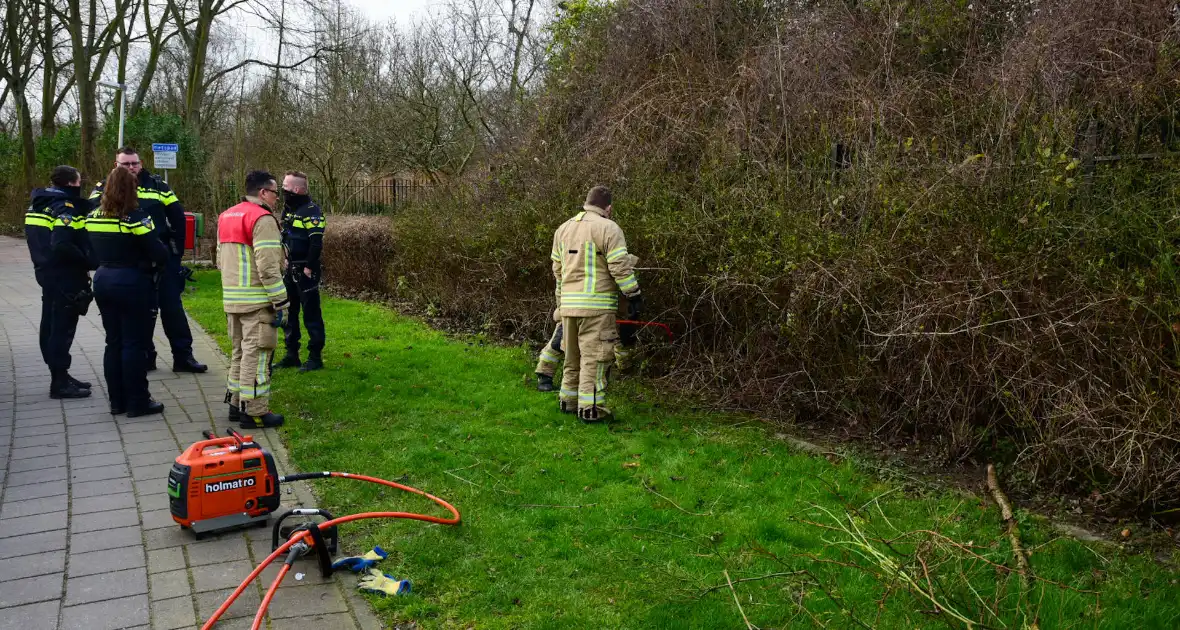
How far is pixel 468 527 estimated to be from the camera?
4750 mm

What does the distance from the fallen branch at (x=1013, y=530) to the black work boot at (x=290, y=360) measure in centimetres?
649

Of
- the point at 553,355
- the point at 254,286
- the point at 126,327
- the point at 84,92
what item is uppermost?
the point at 84,92

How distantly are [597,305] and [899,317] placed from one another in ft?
7.72

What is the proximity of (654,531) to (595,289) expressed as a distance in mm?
2614

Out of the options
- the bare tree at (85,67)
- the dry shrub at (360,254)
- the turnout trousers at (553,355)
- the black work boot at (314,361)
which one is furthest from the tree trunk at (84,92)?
the turnout trousers at (553,355)

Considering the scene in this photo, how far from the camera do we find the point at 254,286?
6.50 metres

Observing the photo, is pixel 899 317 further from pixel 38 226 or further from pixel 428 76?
pixel 428 76

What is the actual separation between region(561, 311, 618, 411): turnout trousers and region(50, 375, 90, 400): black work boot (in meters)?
4.27

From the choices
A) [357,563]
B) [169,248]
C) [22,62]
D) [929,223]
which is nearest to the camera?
[357,563]

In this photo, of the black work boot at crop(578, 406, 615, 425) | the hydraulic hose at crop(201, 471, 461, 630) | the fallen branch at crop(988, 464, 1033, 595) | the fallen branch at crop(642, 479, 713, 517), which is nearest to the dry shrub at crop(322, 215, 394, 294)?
the black work boot at crop(578, 406, 615, 425)

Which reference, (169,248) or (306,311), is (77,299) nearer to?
(169,248)

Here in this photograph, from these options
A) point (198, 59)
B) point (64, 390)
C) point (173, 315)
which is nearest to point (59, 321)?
point (64, 390)

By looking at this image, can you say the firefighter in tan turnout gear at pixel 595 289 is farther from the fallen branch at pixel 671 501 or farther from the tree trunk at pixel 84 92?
the tree trunk at pixel 84 92

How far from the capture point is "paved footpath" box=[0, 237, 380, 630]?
381cm
